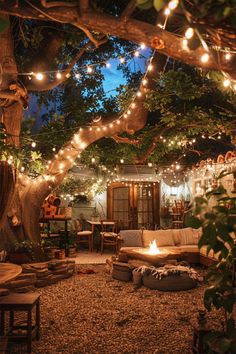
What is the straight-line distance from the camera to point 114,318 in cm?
499

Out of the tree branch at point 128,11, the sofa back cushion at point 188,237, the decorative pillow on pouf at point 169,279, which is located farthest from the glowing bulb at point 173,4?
the sofa back cushion at point 188,237

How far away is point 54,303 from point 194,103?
6.69 m

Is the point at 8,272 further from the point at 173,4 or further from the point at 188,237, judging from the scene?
the point at 188,237

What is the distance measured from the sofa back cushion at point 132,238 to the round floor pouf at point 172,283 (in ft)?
7.02

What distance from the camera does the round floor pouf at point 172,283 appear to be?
657 centimetres

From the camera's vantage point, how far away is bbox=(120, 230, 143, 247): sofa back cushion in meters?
8.91

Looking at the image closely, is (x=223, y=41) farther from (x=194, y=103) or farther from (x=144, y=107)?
(x=194, y=103)

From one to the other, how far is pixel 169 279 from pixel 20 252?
2.89 meters

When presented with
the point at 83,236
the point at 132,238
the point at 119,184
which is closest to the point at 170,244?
the point at 132,238

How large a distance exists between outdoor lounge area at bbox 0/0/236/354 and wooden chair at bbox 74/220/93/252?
0.04 meters

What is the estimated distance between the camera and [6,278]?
11.9 feet

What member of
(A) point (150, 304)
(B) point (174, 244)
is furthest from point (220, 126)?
(A) point (150, 304)

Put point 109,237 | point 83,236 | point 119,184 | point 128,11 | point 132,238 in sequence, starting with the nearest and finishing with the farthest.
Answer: point 128,11, point 132,238, point 109,237, point 83,236, point 119,184

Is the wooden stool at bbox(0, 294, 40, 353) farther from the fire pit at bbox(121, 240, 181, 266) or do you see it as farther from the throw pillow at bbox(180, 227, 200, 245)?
the throw pillow at bbox(180, 227, 200, 245)
